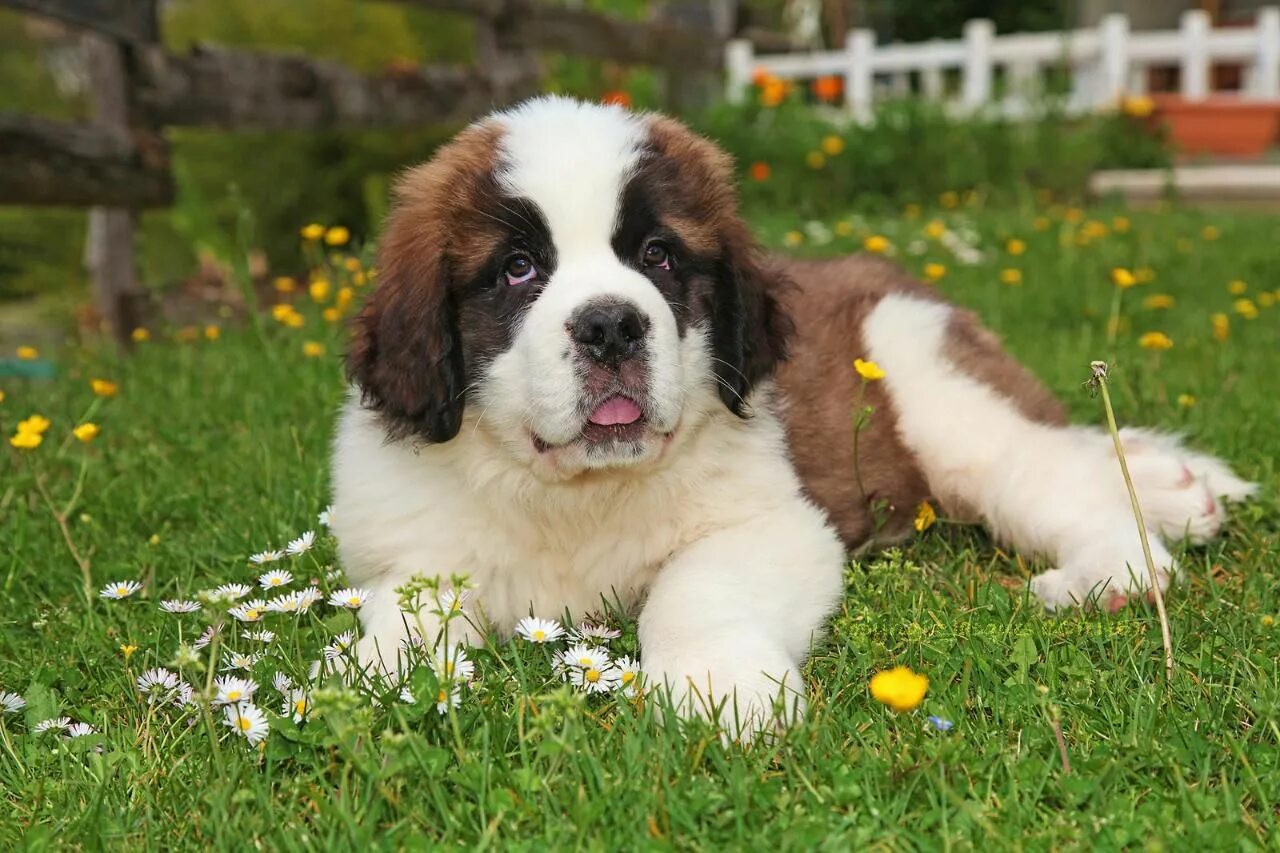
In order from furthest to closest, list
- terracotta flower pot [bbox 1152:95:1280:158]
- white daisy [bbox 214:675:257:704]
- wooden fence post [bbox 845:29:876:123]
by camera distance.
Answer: wooden fence post [bbox 845:29:876:123], terracotta flower pot [bbox 1152:95:1280:158], white daisy [bbox 214:675:257:704]

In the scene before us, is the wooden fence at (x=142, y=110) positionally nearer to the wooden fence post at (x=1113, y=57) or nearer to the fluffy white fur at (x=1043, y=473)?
the fluffy white fur at (x=1043, y=473)

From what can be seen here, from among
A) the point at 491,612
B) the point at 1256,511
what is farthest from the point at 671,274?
the point at 1256,511

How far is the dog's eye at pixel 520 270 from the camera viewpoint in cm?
232

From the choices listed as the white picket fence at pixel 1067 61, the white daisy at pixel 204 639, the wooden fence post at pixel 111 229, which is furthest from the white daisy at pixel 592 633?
the white picket fence at pixel 1067 61

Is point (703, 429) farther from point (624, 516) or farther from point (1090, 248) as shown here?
point (1090, 248)

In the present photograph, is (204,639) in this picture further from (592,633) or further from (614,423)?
(614,423)

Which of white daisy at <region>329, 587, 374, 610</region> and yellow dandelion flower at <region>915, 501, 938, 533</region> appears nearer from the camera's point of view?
white daisy at <region>329, 587, 374, 610</region>

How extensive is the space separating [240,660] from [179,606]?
0.34m

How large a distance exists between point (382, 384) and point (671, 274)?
59 cm

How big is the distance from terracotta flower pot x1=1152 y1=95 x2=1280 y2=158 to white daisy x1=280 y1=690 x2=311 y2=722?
10.6 metres

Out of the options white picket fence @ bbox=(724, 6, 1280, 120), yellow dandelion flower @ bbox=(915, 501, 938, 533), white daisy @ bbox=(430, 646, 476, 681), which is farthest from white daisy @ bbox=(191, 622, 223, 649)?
white picket fence @ bbox=(724, 6, 1280, 120)

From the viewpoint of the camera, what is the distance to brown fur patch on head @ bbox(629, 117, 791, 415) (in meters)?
2.43

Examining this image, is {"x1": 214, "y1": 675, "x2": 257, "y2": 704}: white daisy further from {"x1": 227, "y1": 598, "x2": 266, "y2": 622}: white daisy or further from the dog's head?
the dog's head

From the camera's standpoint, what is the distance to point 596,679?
2.04m
